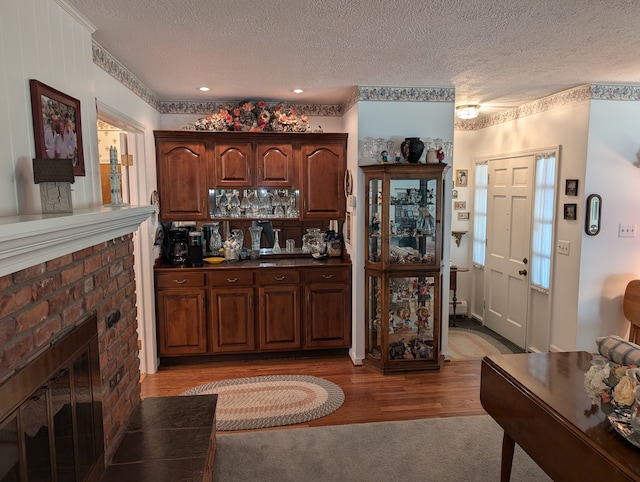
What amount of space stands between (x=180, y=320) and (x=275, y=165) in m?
1.74

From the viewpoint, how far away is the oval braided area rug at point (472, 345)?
176 inches

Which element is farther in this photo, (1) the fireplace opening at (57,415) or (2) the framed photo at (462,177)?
(2) the framed photo at (462,177)

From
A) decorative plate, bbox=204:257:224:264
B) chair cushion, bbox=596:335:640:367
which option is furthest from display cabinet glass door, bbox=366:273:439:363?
chair cushion, bbox=596:335:640:367

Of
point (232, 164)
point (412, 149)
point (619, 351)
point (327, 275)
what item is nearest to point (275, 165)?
point (232, 164)

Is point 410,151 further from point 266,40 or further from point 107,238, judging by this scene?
point 107,238

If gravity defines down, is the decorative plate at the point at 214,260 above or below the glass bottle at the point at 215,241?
below

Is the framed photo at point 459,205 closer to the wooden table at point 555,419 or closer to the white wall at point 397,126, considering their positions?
the white wall at point 397,126

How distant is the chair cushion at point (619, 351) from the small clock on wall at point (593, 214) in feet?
6.19

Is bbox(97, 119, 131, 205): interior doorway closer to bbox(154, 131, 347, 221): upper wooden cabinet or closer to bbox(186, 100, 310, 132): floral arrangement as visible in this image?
bbox(154, 131, 347, 221): upper wooden cabinet

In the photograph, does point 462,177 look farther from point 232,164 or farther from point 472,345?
point 232,164

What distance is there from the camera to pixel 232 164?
14.1 feet

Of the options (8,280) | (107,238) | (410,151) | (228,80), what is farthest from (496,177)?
(8,280)

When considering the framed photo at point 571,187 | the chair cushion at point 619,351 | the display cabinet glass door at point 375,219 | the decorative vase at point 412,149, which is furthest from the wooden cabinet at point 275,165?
the chair cushion at point 619,351

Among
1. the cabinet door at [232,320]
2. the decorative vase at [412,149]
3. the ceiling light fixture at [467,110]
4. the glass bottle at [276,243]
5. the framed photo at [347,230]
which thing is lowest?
the cabinet door at [232,320]
